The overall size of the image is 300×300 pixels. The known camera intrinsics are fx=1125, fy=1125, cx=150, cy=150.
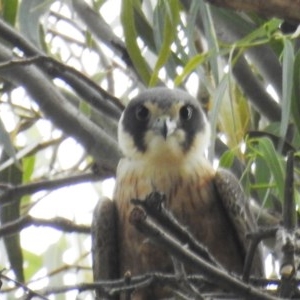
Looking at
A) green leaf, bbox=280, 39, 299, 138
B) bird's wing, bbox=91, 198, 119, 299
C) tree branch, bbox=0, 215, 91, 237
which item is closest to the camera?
green leaf, bbox=280, 39, 299, 138

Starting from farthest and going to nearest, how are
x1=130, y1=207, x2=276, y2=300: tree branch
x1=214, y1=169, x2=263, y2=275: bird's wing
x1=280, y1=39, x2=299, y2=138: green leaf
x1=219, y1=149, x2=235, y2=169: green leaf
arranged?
x1=214, y1=169, x2=263, y2=275: bird's wing → x1=219, y1=149, x2=235, y2=169: green leaf → x1=280, y1=39, x2=299, y2=138: green leaf → x1=130, y1=207, x2=276, y2=300: tree branch

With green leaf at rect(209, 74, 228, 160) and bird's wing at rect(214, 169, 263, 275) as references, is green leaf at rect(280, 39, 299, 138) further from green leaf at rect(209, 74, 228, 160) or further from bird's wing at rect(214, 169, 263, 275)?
bird's wing at rect(214, 169, 263, 275)

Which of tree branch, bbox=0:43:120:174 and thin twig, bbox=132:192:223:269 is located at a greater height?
tree branch, bbox=0:43:120:174

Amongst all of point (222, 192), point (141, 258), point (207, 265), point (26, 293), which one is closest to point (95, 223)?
point (141, 258)

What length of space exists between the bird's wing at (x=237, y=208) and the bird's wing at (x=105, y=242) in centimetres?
38

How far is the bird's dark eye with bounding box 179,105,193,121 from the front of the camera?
3.77 meters

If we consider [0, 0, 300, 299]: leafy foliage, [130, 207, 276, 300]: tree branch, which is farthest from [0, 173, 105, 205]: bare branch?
[130, 207, 276, 300]: tree branch

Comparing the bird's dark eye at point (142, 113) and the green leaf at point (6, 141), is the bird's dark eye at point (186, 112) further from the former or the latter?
the green leaf at point (6, 141)

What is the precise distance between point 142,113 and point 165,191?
0.27 metres

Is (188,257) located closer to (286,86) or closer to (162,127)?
(286,86)

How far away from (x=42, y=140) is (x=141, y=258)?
0.94 metres

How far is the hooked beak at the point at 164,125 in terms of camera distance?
3.64 metres

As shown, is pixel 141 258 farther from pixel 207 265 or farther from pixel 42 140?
pixel 207 265

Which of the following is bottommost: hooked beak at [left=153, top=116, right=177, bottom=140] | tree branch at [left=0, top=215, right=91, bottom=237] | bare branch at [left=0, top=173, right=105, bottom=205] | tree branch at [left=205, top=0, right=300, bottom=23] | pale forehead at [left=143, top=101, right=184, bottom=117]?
tree branch at [left=0, top=215, right=91, bottom=237]
